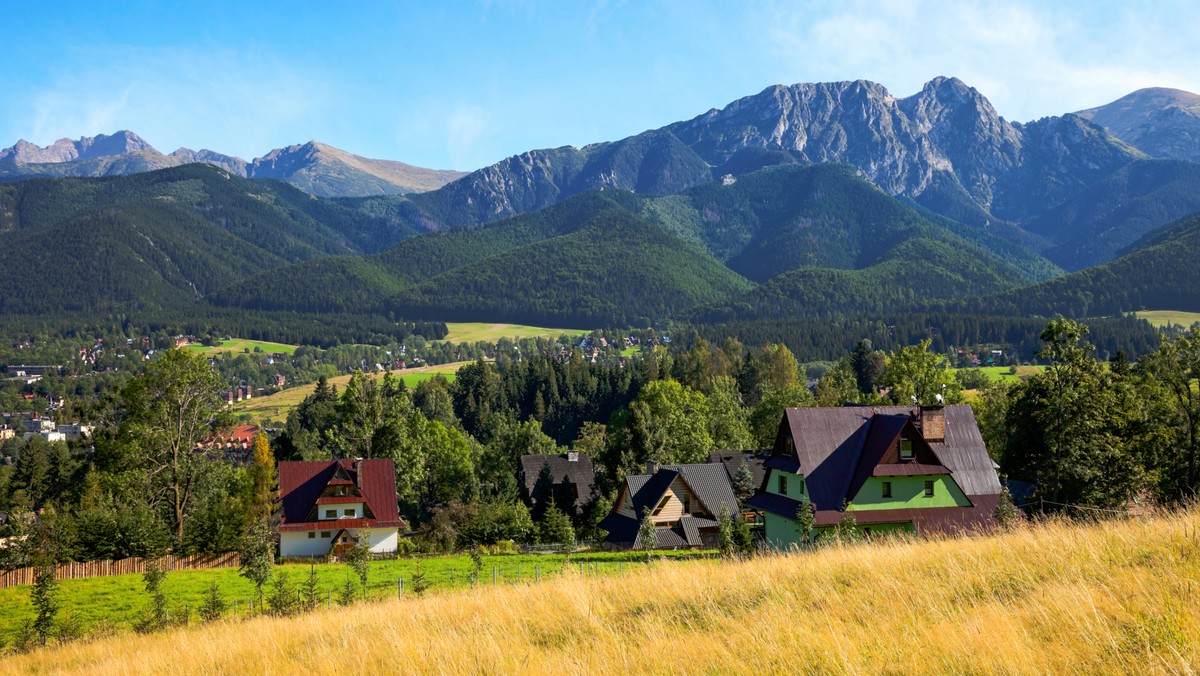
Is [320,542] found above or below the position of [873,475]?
below

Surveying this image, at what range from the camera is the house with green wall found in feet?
131

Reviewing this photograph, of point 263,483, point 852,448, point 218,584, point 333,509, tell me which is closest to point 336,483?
point 333,509

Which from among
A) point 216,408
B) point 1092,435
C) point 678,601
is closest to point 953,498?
point 1092,435

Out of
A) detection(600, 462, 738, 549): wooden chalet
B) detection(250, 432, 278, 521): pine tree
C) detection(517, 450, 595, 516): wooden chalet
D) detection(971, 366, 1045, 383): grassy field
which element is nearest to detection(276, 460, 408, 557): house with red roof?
detection(250, 432, 278, 521): pine tree

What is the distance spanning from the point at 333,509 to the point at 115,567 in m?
17.9

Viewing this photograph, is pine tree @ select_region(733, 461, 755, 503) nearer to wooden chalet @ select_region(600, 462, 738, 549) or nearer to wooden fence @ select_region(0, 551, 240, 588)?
wooden chalet @ select_region(600, 462, 738, 549)

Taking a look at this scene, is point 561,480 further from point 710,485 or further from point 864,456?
point 864,456

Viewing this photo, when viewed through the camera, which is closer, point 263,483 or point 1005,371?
point 263,483

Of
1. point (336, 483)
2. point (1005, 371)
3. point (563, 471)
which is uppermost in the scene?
point (336, 483)

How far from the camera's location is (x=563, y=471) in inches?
3061

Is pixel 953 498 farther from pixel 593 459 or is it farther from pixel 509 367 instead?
pixel 509 367

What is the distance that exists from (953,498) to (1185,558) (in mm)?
33593

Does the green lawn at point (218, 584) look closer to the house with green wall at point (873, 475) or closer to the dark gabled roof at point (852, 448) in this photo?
the house with green wall at point (873, 475)

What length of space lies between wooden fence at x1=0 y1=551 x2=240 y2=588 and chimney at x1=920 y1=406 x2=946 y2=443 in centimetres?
4008
